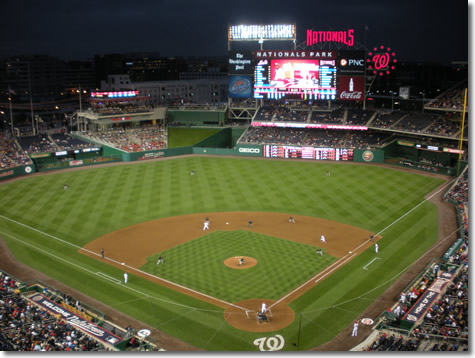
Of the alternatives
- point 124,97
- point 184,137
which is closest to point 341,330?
point 184,137

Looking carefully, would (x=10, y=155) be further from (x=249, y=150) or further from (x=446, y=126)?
(x=446, y=126)

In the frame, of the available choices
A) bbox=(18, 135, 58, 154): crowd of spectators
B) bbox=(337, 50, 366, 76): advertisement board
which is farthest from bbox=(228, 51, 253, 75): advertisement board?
bbox=(18, 135, 58, 154): crowd of spectators

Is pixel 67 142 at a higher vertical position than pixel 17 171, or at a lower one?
higher

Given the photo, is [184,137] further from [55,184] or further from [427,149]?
[427,149]

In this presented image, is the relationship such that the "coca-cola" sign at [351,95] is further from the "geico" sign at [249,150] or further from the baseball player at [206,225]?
the baseball player at [206,225]

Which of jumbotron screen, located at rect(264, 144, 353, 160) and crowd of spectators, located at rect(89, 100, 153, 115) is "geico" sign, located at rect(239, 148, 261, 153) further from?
crowd of spectators, located at rect(89, 100, 153, 115)

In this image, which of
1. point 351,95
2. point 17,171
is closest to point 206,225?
point 17,171
